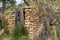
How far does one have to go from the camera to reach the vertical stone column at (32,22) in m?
9.98

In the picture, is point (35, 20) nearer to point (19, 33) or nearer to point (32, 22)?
point (32, 22)

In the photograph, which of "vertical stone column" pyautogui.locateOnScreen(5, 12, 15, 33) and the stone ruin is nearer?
the stone ruin

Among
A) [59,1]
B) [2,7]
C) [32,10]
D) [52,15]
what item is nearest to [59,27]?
[52,15]

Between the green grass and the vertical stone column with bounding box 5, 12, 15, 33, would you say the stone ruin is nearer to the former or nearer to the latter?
the vertical stone column with bounding box 5, 12, 15, 33

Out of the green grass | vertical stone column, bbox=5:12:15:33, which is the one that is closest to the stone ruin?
vertical stone column, bbox=5:12:15:33

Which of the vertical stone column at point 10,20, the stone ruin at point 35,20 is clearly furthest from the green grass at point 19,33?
the vertical stone column at point 10,20

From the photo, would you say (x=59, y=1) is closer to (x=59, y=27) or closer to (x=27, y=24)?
(x=59, y=27)

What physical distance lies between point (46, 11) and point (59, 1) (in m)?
0.73

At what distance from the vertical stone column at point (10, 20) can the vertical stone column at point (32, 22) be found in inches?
50.5

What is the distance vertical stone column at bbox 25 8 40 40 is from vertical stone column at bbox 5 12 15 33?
1.28m

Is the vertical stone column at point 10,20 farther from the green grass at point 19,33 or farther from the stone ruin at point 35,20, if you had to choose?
the green grass at point 19,33

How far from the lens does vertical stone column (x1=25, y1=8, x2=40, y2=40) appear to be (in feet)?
32.7

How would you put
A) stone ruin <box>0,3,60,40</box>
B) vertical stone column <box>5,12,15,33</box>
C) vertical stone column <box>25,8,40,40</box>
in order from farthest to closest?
vertical stone column <box>5,12,15,33</box> → vertical stone column <box>25,8,40,40</box> → stone ruin <box>0,3,60,40</box>

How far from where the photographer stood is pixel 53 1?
980cm
